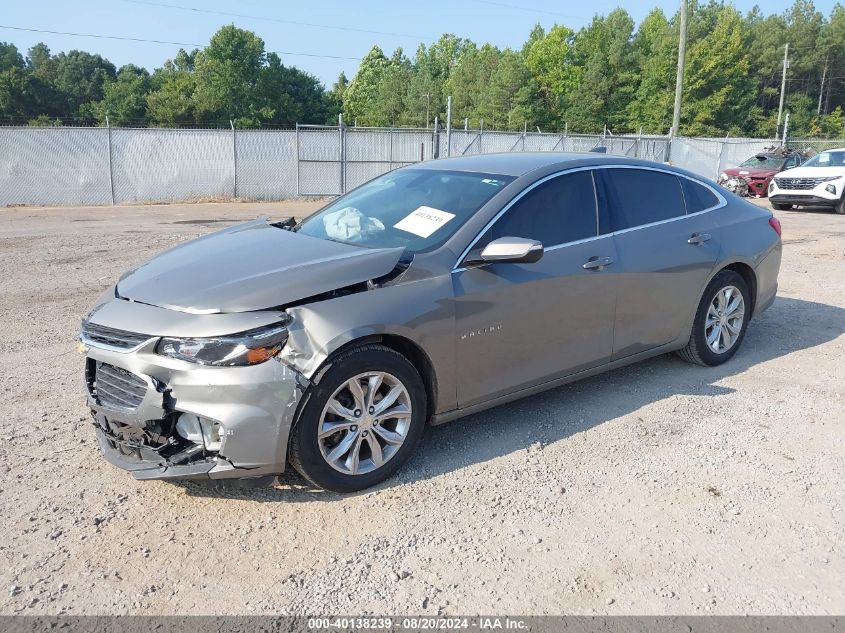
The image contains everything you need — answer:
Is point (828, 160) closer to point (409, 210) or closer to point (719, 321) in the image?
point (719, 321)

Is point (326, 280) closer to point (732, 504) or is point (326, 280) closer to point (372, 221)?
point (372, 221)

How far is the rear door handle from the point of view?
4.39m

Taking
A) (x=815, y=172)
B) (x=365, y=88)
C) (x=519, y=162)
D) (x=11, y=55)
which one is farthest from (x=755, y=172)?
(x=11, y=55)

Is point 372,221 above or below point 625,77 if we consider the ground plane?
below

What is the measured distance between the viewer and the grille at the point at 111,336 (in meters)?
3.28

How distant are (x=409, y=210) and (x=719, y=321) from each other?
2.69m

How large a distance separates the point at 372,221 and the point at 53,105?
287 ft

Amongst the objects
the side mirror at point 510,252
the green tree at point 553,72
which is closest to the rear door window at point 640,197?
the side mirror at point 510,252

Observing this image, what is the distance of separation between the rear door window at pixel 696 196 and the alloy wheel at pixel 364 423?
9.48ft

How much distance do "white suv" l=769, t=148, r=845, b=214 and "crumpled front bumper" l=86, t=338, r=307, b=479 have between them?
1861 centimetres

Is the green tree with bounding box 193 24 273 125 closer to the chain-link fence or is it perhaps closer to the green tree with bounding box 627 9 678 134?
the green tree with bounding box 627 9 678 134

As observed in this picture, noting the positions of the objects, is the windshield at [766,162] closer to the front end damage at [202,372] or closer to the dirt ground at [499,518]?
the dirt ground at [499,518]

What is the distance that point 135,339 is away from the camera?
3285mm

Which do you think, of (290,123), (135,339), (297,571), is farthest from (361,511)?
(290,123)
